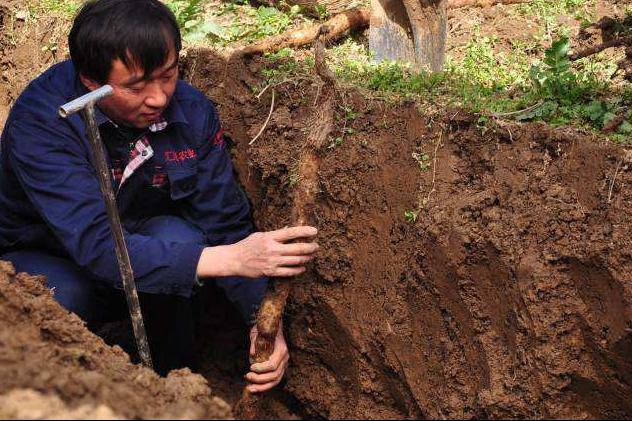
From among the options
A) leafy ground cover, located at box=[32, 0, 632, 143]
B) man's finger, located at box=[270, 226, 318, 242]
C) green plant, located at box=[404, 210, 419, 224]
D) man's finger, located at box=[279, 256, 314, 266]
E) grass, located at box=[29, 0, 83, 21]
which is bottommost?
green plant, located at box=[404, 210, 419, 224]

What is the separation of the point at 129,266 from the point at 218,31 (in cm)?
258

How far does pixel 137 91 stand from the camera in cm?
314

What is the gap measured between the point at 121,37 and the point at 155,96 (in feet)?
0.89

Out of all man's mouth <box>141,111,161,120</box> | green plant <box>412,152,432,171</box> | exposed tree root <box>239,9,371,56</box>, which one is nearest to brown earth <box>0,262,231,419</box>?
man's mouth <box>141,111,161,120</box>

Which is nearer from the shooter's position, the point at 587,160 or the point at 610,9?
the point at 587,160

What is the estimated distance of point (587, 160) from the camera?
3.44 meters

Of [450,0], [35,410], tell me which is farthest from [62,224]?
[450,0]

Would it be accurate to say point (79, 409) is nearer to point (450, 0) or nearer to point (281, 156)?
point (281, 156)

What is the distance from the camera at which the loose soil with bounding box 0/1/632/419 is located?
3.41m

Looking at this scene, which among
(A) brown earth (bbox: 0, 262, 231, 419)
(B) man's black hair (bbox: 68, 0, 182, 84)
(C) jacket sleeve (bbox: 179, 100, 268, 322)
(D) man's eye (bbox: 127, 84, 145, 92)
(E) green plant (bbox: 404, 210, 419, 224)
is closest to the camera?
(A) brown earth (bbox: 0, 262, 231, 419)

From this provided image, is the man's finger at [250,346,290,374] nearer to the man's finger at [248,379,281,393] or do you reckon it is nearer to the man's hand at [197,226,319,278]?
the man's finger at [248,379,281,393]

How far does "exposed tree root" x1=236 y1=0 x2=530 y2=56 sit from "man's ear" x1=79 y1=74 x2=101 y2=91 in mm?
1455

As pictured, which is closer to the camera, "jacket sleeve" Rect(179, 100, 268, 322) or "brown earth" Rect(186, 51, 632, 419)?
"brown earth" Rect(186, 51, 632, 419)

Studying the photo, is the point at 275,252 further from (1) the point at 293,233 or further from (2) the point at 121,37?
(2) the point at 121,37
